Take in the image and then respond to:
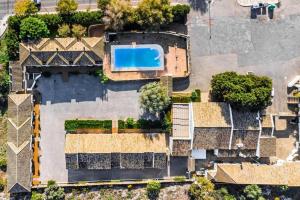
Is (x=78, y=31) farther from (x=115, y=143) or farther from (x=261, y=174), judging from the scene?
(x=261, y=174)

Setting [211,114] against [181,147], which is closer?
[211,114]

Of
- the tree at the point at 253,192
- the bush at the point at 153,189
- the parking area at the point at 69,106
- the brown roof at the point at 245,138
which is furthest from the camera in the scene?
the parking area at the point at 69,106

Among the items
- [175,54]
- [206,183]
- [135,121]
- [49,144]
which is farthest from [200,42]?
[49,144]

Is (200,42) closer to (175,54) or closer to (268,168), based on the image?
(175,54)

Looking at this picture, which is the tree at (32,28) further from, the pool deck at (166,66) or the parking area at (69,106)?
the pool deck at (166,66)

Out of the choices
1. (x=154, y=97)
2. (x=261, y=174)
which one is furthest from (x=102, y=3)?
(x=261, y=174)

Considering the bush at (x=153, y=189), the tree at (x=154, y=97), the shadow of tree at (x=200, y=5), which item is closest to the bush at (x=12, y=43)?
the tree at (x=154, y=97)

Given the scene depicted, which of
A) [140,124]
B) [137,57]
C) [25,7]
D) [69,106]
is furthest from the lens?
[137,57]
